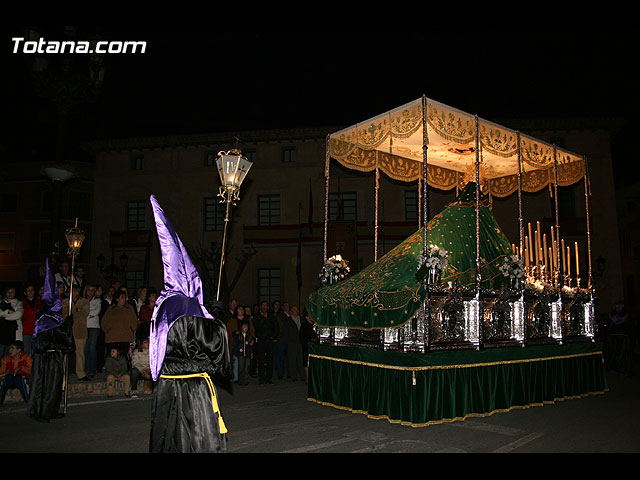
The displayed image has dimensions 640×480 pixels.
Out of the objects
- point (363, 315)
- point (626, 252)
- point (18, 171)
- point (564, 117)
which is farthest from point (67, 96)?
point (626, 252)

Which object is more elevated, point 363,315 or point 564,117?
point 564,117

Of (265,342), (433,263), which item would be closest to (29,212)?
(265,342)

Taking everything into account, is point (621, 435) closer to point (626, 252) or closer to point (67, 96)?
point (67, 96)

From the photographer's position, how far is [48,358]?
6980 mm

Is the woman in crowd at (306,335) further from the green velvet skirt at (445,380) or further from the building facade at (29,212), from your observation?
the building facade at (29,212)

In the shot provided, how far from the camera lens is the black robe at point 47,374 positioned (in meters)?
6.83

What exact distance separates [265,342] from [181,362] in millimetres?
7030

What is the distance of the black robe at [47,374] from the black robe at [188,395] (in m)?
3.63

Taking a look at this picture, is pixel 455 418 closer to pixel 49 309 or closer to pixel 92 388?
pixel 49 309

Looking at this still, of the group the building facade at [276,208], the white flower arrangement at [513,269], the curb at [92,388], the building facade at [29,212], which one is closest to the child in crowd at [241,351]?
the curb at [92,388]

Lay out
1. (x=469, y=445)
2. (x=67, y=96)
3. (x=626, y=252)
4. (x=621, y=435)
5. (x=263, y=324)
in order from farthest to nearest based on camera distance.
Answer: (x=626, y=252) < (x=263, y=324) < (x=67, y=96) < (x=621, y=435) < (x=469, y=445)

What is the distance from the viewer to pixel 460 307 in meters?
7.25

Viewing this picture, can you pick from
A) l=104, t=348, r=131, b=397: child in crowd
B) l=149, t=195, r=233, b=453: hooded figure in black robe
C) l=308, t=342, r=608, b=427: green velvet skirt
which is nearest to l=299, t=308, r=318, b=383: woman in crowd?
l=308, t=342, r=608, b=427: green velvet skirt

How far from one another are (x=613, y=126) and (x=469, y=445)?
71.6 ft
